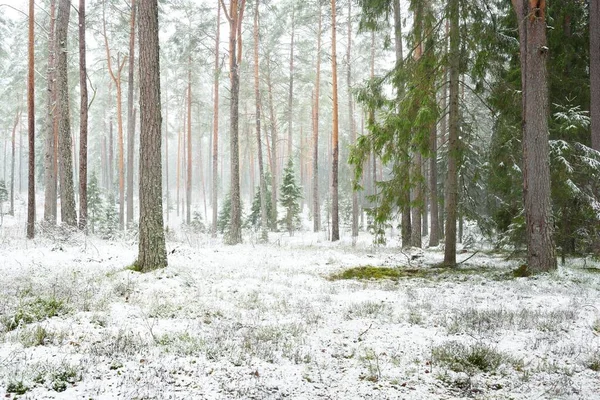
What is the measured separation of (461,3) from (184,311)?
994 cm

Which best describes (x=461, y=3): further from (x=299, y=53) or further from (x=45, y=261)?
(x=299, y=53)

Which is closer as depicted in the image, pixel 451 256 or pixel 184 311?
pixel 184 311

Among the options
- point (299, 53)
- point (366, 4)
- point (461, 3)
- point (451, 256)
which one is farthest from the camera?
point (299, 53)

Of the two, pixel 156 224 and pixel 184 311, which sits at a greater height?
pixel 156 224

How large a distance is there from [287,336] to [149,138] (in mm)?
5027

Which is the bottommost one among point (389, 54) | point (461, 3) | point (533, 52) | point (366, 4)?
point (533, 52)

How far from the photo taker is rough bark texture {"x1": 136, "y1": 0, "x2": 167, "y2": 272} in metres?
7.42

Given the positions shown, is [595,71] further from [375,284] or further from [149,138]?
[149,138]

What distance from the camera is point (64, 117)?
40.2ft

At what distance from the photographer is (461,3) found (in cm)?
957

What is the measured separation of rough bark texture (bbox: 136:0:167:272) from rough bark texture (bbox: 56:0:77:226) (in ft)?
20.1

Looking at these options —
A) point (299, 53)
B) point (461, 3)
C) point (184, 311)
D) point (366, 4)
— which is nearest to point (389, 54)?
point (299, 53)

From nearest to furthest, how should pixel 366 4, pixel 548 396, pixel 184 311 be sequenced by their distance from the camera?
pixel 548 396
pixel 184 311
pixel 366 4

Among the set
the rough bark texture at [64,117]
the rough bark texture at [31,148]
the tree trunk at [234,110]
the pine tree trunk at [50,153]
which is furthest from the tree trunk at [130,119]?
the tree trunk at [234,110]
